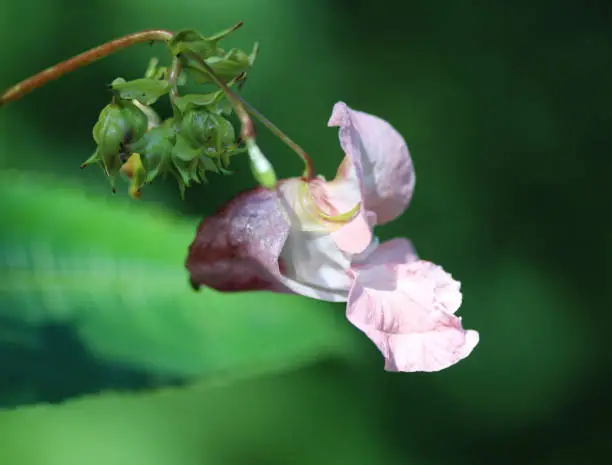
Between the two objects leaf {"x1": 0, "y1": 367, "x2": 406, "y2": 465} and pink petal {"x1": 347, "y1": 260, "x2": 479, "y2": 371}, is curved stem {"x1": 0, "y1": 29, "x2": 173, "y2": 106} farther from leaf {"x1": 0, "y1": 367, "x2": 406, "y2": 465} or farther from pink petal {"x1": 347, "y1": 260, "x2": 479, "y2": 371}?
leaf {"x1": 0, "y1": 367, "x2": 406, "y2": 465}

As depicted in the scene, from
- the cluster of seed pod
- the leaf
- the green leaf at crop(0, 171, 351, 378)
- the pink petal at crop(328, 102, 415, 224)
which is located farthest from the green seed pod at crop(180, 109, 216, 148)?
the leaf

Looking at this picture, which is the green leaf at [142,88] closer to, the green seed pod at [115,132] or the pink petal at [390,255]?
the green seed pod at [115,132]

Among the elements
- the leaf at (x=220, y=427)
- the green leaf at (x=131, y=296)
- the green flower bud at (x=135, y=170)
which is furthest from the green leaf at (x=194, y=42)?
the leaf at (x=220, y=427)

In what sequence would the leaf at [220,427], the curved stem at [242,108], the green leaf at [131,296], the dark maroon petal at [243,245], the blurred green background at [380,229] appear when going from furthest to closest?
1. the leaf at [220,427]
2. the blurred green background at [380,229]
3. the green leaf at [131,296]
4. the dark maroon petal at [243,245]
5. the curved stem at [242,108]

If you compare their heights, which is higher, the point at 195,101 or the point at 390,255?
the point at 195,101

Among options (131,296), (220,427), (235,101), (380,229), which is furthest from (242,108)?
(380,229)

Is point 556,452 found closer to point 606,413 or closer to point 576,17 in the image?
point 606,413

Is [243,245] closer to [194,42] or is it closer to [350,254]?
[350,254]
